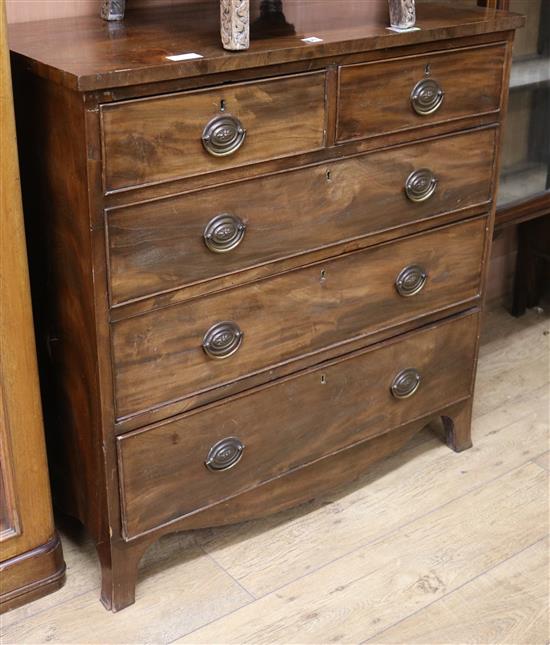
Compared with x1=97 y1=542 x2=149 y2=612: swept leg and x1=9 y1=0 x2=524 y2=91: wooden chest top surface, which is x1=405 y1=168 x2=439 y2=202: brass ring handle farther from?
x1=97 y1=542 x2=149 y2=612: swept leg

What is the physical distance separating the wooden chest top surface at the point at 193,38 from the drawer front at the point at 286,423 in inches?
→ 26.0

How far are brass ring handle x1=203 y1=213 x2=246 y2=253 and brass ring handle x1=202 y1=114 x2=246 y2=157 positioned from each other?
0.40ft

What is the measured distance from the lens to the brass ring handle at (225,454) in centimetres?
199

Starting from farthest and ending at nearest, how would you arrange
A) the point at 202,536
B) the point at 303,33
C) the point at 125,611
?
the point at 202,536 < the point at 125,611 < the point at 303,33

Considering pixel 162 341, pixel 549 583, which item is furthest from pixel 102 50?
pixel 549 583

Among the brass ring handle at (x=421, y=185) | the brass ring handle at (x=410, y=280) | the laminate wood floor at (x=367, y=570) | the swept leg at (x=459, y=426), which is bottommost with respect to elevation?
the laminate wood floor at (x=367, y=570)

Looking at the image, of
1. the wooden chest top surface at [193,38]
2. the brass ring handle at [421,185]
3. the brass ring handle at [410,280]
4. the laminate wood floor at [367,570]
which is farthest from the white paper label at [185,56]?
the laminate wood floor at [367,570]

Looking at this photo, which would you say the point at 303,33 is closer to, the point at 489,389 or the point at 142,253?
the point at 142,253

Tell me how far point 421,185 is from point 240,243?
47 centimetres

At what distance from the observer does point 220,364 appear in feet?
6.33

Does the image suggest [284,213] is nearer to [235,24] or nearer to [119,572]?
[235,24]

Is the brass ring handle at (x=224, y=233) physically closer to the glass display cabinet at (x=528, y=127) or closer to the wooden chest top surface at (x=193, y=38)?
the wooden chest top surface at (x=193, y=38)

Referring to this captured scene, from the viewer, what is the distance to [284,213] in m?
1.89

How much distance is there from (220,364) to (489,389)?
116 cm
